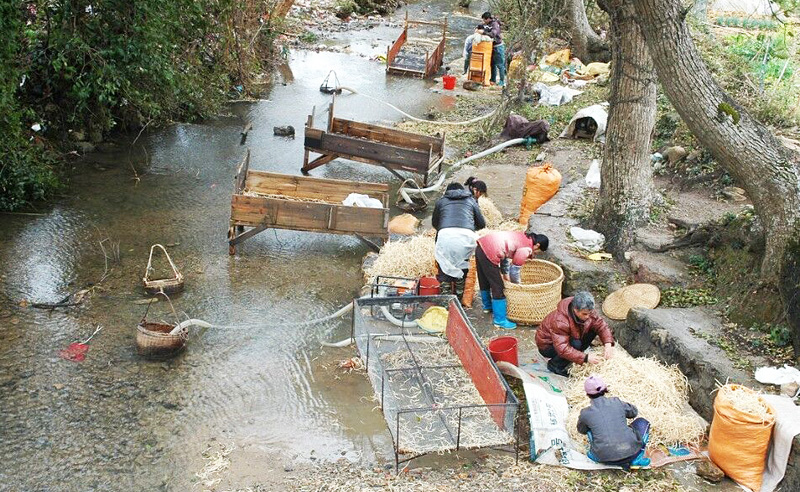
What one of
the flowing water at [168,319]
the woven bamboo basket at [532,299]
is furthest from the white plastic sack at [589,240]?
the flowing water at [168,319]

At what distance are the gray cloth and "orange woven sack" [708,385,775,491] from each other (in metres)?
3.58

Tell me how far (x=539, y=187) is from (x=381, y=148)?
3.27 meters

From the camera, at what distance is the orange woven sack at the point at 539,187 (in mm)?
10961

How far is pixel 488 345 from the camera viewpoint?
826cm

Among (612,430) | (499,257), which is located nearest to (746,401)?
(612,430)

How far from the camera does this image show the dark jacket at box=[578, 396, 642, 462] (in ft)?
20.8

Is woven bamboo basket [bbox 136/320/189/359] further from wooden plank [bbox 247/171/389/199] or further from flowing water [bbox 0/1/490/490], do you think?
wooden plank [bbox 247/171/389/199]

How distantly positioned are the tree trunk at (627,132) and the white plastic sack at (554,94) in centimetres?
695

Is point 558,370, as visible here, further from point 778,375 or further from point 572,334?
point 778,375

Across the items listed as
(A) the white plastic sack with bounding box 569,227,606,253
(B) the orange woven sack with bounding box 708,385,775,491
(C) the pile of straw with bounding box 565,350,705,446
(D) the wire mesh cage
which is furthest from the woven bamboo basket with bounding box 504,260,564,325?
(B) the orange woven sack with bounding box 708,385,775,491

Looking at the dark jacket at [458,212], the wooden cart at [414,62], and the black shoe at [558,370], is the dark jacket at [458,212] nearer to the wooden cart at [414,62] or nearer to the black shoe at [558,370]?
the black shoe at [558,370]

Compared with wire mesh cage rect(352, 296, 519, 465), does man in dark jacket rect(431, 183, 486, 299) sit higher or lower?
higher

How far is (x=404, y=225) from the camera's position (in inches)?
460

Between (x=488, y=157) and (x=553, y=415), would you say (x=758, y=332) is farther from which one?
(x=488, y=157)
